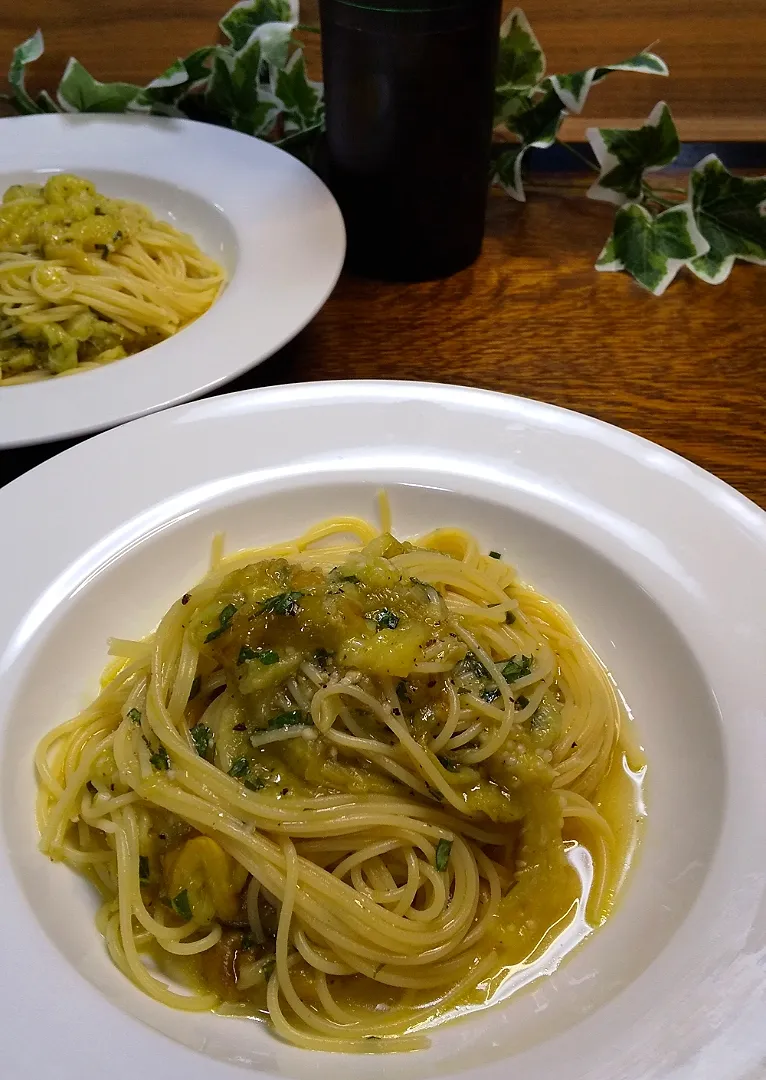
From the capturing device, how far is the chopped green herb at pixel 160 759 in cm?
176

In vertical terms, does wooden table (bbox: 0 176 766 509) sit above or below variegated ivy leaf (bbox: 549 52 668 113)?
below

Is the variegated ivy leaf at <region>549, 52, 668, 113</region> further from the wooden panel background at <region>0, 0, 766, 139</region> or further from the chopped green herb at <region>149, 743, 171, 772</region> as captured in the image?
the chopped green herb at <region>149, 743, 171, 772</region>

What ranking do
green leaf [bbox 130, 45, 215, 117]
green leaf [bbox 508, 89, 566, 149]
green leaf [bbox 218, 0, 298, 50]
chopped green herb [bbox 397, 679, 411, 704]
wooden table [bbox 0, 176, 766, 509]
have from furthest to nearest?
1. green leaf [bbox 218, 0, 298, 50]
2. green leaf [bbox 130, 45, 215, 117]
3. green leaf [bbox 508, 89, 566, 149]
4. wooden table [bbox 0, 176, 766, 509]
5. chopped green herb [bbox 397, 679, 411, 704]

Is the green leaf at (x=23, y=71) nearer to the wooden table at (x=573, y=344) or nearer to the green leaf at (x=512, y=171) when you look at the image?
the wooden table at (x=573, y=344)

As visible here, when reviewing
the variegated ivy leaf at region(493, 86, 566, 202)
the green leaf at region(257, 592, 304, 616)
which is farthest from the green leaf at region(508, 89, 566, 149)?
the green leaf at region(257, 592, 304, 616)

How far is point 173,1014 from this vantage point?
5.11 ft

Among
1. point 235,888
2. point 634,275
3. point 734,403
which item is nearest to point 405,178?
point 634,275

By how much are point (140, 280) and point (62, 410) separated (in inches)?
43.9

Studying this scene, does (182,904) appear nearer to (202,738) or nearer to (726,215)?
(202,738)

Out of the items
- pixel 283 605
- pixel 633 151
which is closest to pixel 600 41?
pixel 633 151

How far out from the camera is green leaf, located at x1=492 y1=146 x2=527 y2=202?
12.1 feet

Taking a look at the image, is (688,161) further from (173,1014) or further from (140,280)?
(173,1014)

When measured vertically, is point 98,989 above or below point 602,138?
below

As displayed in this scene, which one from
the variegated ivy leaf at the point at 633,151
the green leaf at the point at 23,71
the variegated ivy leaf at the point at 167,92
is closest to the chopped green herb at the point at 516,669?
the variegated ivy leaf at the point at 633,151
